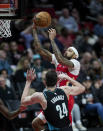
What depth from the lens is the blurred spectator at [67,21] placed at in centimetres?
1466

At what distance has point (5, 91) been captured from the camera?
10195 mm

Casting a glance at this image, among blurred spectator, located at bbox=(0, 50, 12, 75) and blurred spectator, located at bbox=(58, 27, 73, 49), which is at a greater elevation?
blurred spectator, located at bbox=(0, 50, 12, 75)

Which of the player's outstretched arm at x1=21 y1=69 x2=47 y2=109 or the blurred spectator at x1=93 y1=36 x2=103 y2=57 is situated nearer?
the player's outstretched arm at x1=21 y1=69 x2=47 y2=109

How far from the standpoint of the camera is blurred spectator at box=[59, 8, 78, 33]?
14664mm

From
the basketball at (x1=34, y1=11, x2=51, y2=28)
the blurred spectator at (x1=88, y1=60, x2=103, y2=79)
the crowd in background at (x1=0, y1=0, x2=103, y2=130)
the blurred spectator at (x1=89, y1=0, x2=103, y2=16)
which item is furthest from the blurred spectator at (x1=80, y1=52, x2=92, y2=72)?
the basketball at (x1=34, y1=11, x2=51, y2=28)

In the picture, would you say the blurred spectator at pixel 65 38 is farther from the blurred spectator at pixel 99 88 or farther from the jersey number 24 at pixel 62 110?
the jersey number 24 at pixel 62 110

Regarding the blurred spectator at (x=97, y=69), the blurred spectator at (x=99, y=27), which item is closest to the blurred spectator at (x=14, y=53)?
the blurred spectator at (x=97, y=69)

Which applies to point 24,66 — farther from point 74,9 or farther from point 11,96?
point 74,9

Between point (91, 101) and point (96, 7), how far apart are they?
6.25 m

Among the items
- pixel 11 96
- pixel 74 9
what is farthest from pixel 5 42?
pixel 74 9

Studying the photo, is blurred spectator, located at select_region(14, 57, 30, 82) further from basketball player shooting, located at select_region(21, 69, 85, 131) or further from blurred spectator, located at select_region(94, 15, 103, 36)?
blurred spectator, located at select_region(94, 15, 103, 36)

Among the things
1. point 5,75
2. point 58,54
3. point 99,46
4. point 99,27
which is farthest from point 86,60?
point 58,54

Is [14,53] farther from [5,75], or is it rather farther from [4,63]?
[5,75]

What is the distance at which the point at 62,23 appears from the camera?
14.7 metres
